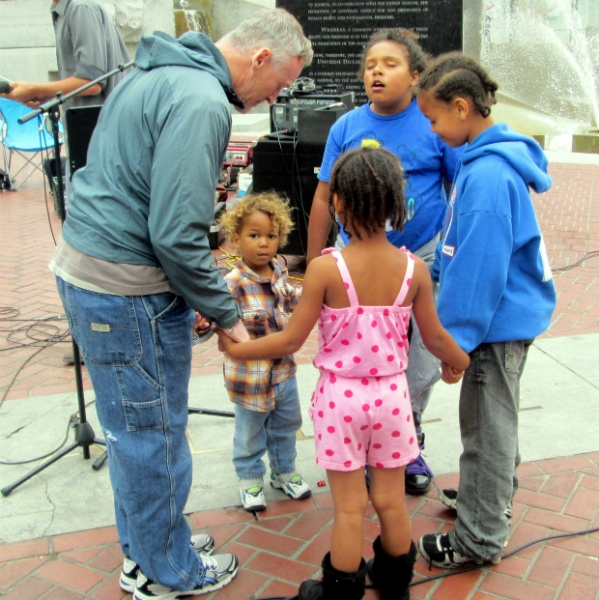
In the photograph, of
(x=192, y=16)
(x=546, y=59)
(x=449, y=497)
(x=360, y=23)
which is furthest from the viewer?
(x=546, y=59)

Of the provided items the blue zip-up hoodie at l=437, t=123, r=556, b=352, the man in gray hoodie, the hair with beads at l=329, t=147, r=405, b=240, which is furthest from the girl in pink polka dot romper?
the man in gray hoodie

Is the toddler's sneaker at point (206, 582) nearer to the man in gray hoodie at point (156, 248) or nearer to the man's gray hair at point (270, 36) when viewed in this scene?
the man in gray hoodie at point (156, 248)

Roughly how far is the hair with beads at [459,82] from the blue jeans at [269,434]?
1.29 m

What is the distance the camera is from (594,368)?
14.3ft

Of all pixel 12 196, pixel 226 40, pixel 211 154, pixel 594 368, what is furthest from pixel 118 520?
pixel 12 196

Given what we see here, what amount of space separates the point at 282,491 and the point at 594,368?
2.24m

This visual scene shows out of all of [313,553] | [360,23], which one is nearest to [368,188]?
[313,553]

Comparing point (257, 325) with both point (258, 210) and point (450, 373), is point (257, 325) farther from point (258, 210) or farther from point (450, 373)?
point (450, 373)

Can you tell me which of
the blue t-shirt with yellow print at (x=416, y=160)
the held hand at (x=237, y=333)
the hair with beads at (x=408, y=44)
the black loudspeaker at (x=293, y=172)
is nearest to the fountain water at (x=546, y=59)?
the black loudspeaker at (x=293, y=172)

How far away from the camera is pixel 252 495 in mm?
3039

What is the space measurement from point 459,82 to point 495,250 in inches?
22.6

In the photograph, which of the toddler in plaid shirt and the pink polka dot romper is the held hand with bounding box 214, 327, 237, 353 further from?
the toddler in plaid shirt

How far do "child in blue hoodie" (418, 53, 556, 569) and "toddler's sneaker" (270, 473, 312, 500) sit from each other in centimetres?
66

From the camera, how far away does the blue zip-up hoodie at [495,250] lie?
7.52 ft
